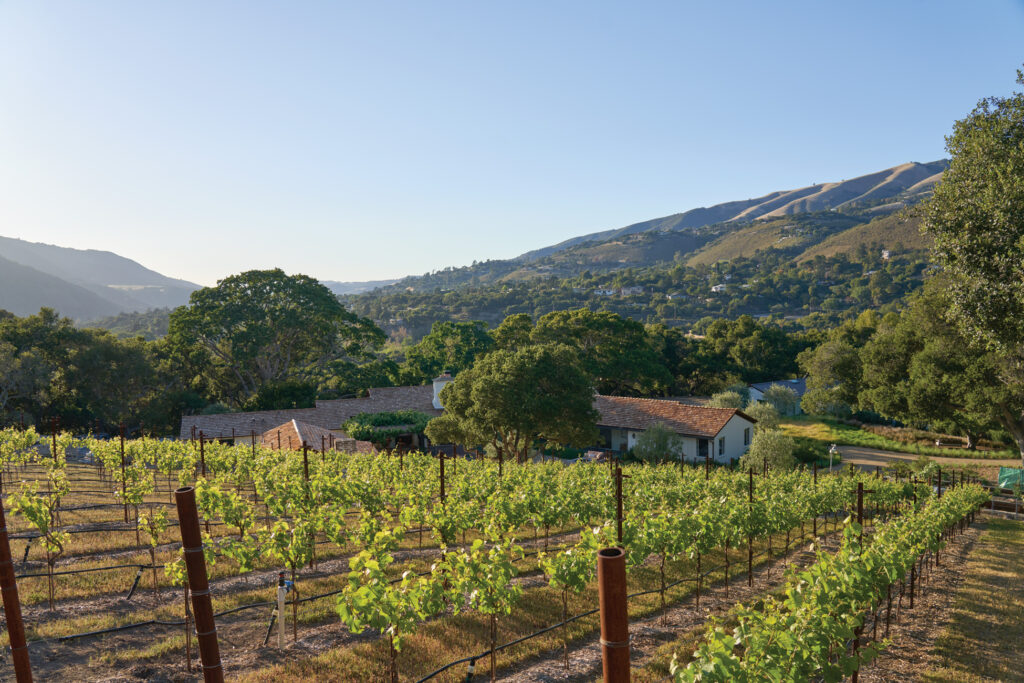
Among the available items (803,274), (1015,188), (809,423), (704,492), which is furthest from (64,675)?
(803,274)

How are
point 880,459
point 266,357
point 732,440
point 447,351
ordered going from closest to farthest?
A: point 732,440
point 880,459
point 266,357
point 447,351

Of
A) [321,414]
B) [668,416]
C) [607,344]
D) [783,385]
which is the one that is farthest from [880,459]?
[321,414]

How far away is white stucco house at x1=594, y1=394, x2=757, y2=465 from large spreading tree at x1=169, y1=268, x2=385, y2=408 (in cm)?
2700

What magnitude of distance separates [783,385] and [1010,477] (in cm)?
3150

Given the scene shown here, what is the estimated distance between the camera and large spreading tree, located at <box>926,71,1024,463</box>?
14766 mm

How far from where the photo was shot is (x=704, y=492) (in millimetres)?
17016

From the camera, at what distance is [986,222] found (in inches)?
606

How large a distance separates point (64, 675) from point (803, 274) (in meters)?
189

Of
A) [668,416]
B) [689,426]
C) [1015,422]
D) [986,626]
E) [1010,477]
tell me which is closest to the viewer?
[986,626]

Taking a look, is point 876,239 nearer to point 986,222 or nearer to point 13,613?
point 986,222

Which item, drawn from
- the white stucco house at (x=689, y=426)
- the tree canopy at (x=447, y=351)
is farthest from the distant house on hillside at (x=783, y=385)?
the tree canopy at (x=447, y=351)

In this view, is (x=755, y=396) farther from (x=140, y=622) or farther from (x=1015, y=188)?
(x=140, y=622)

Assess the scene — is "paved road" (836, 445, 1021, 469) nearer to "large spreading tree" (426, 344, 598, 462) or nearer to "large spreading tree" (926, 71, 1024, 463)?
"large spreading tree" (426, 344, 598, 462)

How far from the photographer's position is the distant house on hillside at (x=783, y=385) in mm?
58062
